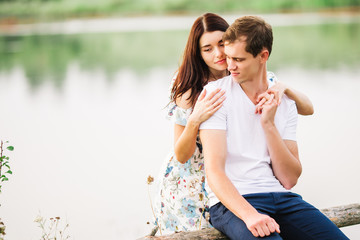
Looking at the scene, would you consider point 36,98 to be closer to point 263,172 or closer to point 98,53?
point 98,53

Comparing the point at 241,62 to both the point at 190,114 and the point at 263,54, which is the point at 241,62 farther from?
the point at 190,114

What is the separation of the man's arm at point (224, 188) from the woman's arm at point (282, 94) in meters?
0.22

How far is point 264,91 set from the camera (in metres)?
2.30

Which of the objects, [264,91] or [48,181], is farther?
[48,181]

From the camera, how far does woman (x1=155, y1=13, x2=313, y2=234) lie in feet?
8.09

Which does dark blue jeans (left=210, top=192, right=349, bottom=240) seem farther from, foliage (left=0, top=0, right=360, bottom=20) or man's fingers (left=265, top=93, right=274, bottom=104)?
foliage (left=0, top=0, right=360, bottom=20)

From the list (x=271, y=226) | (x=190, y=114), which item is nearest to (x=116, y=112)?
(x=190, y=114)

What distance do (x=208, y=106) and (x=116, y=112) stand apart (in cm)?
595

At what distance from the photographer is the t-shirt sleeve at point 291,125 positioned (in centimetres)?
226

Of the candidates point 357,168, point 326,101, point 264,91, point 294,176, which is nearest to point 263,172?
point 294,176

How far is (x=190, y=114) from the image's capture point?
2488mm

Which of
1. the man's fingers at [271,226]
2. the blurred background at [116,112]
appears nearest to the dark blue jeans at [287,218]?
the man's fingers at [271,226]

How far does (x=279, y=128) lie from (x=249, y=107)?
0.52 feet

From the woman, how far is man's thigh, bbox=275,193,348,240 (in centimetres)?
49
